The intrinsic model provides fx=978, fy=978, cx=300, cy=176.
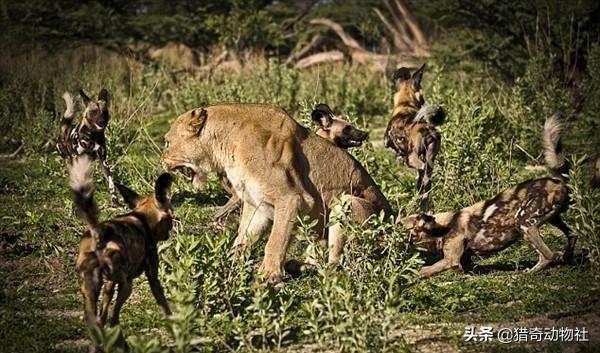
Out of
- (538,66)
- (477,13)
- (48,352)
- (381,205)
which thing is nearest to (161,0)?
(477,13)

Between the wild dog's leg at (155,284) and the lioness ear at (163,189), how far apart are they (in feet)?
1.37

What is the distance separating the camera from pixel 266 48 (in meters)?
30.5

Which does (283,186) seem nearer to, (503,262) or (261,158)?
(261,158)

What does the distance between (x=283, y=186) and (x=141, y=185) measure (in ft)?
12.2

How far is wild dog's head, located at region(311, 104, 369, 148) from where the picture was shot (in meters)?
11.2

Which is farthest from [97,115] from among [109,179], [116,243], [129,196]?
[116,243]

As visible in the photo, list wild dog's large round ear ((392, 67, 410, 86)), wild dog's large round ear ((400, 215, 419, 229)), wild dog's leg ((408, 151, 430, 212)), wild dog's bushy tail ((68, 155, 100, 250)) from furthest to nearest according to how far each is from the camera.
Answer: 1. wild dog's large round ear ((392, 67, 410, 86))
2. wild dog's leg ((408, 151, 430, 212))
3. wild dog's large round ear ((400, 215, 419, 229))
4. wild dog's bushy tail ((68, 155, 100, 250))

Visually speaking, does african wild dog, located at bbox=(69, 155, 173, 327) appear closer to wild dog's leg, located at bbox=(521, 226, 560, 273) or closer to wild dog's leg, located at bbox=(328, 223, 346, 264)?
wild dog's leg, located at bbox=(328, 223, 346, 264)

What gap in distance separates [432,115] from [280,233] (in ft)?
12.2

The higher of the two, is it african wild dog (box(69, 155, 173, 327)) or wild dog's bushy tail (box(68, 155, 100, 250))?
wild dog's bushy tail (box(68, 155, 100, 250))

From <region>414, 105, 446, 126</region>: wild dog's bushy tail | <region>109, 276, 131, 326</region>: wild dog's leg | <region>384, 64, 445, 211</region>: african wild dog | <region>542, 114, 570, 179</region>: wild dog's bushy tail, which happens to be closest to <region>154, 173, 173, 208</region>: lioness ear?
<region>109, 276, 131, 326</region>: wild dog's leg

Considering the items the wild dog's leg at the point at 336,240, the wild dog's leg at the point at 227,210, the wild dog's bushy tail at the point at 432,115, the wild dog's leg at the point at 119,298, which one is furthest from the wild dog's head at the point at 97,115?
the wild dog's leg at the point at 119,298

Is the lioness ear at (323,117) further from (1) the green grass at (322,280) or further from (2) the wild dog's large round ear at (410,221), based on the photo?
(2) the wild dog's large round ear at (410,221)

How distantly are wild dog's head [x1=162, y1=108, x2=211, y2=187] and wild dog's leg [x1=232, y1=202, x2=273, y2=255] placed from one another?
53 centimetres
